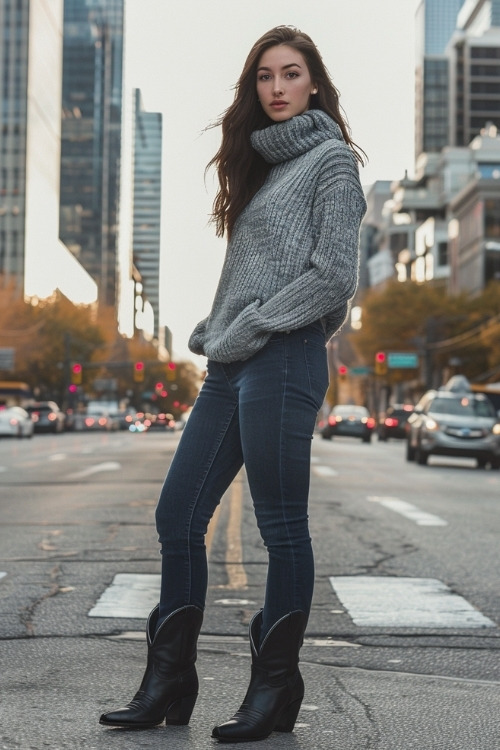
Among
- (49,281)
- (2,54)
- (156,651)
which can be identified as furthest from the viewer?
(2,54)

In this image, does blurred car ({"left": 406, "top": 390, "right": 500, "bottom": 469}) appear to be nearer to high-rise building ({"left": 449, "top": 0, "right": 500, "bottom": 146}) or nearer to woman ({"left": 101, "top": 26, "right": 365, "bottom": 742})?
woman ({"left": 101, "top": 26, "right": 365, "bottom": 742})

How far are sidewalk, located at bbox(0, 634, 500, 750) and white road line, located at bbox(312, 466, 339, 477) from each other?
15088mm

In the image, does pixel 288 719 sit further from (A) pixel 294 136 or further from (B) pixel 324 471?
→ (B) pixel 324 471

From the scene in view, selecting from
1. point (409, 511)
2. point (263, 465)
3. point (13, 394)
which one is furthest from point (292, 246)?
point (13, 394)

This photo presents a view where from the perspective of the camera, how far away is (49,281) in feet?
410

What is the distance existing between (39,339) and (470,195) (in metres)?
36.1

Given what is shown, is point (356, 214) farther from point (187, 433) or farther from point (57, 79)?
point (57, 79)

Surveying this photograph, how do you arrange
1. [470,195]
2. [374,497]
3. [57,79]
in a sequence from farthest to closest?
[57,79], [470,195], [374,497]

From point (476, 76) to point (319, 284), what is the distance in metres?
156

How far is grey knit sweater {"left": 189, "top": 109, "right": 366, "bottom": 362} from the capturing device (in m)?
3.75

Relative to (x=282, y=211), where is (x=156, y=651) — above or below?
below

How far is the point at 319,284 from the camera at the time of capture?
3750 mm

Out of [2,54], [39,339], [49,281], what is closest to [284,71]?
[39,339]

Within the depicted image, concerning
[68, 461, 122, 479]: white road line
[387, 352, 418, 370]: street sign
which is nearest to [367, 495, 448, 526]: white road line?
[68, 461, 122, 479]: white road line
